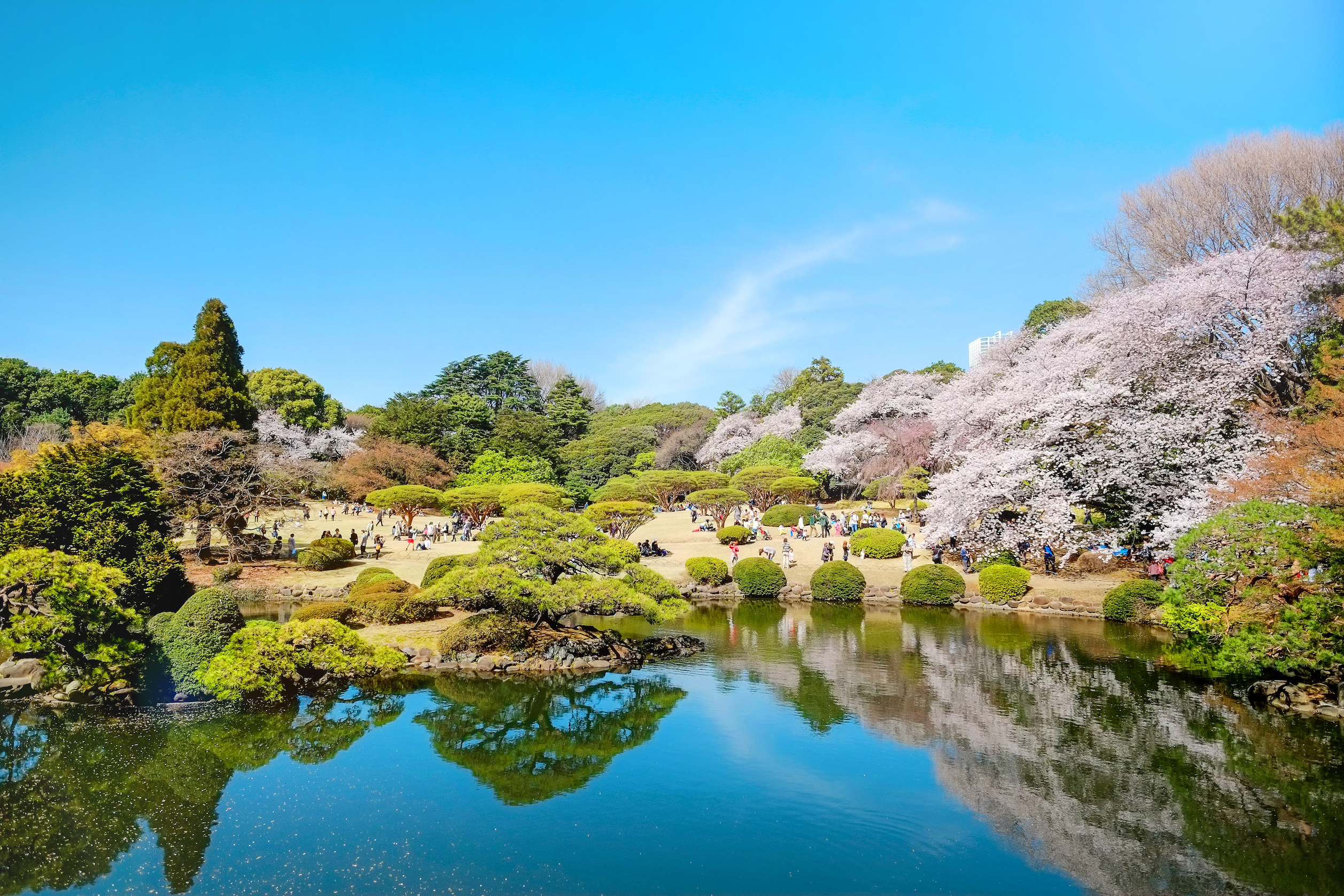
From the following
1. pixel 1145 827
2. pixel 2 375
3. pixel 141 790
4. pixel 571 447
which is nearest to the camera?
pixel 1145 827

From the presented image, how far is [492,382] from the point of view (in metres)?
77.6

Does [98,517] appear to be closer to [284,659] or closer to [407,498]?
[284,659]

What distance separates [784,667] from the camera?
60.5 ft

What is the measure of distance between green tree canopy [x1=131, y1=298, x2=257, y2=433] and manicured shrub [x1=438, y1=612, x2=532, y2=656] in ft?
63.9

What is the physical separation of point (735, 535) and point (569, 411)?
35.8m

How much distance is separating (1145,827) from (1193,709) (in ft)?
20.2

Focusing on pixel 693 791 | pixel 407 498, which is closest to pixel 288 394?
pixel 407 498

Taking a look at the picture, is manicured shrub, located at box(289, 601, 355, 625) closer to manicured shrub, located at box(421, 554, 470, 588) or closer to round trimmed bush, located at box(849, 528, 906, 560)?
manicured shrub, located at box(421, 554, 470, 588)

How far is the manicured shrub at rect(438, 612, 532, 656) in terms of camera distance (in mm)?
18312

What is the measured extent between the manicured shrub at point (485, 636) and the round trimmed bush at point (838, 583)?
1297cm

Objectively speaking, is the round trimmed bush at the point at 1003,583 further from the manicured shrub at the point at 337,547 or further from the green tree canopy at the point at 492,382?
the green tree canopy at the point at 492,382

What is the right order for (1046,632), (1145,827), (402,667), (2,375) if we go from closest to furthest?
1. (1145,827)
2. (402,667)
3. (1046,632)
4. (2,375)

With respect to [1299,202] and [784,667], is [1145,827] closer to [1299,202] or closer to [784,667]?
[784,667]

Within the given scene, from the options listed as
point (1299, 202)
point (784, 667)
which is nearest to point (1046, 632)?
point (784, 667)
